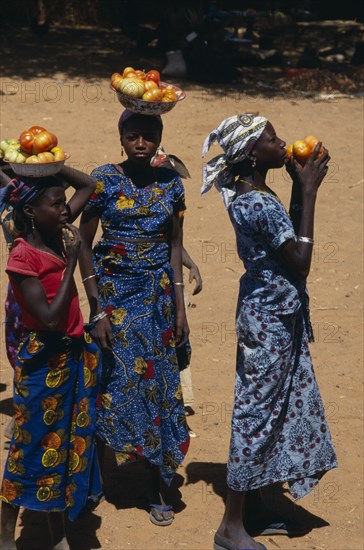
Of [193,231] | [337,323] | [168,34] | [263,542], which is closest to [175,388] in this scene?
[263,542]

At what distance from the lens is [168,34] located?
1371cm

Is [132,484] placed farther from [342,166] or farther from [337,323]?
[342,166]

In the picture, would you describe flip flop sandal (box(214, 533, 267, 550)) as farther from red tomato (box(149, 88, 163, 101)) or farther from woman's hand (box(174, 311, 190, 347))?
red tomato (box(149, 88, 163, 101))

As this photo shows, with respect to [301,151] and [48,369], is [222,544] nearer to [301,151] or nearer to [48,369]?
[48,369]

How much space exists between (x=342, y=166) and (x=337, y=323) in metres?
3.23

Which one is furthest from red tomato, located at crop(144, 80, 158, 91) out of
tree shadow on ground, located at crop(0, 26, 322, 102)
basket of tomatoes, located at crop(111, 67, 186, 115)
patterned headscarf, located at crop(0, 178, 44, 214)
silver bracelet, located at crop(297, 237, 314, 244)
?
tree shadow on ground, located at crop(0, 26, 322, 102)

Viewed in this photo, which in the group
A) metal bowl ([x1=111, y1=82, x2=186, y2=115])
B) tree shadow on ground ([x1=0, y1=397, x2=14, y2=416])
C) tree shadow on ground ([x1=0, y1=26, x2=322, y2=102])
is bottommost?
tree shadow on ground ([x1=0, y1=397, x2=14, y2=416])

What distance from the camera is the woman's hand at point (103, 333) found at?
4848mm

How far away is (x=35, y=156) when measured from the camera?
4305 millimetres

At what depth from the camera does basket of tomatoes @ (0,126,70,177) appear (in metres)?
4.26

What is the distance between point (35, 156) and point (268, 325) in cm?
130

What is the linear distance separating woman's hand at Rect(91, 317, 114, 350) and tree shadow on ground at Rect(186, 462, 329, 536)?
3.53 ft

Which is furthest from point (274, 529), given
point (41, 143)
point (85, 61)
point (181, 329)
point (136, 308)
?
point (85, 61)

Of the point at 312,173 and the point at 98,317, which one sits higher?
the point at 312,173
